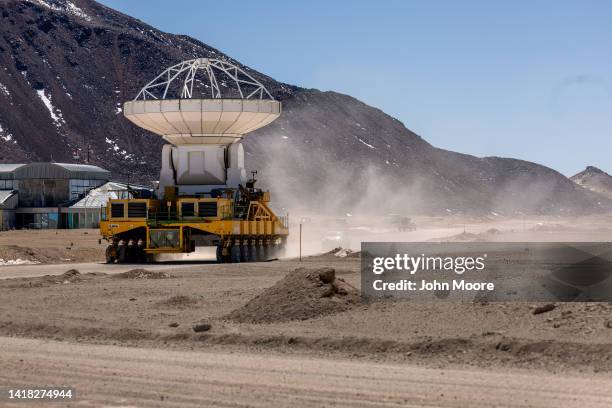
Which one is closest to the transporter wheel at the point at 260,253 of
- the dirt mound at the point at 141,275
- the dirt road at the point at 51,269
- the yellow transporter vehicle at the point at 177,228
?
the yellow transporter vehicle at the point at 177,228

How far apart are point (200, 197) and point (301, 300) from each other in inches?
1410

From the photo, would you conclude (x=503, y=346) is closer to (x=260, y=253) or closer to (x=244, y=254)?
(x=244, y=254)

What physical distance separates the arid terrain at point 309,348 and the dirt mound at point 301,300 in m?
0.04

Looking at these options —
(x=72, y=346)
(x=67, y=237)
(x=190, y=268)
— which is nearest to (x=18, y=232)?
(x=67, y=237)

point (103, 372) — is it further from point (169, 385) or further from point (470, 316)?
point (470, 316)

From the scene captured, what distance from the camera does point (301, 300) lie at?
25906 mm

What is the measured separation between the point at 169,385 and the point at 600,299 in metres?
10.2

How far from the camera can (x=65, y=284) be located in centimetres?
3853

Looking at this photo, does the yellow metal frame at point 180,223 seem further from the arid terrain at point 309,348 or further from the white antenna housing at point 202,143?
the arid terrain at point 309,348

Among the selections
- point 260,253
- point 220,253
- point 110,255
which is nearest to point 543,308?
point 220,253

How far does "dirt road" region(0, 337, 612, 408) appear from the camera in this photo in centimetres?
1608

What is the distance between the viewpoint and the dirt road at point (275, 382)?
1608 cm

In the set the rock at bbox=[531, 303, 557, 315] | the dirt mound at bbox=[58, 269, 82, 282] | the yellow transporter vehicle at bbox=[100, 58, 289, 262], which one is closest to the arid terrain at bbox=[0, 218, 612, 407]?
the rock at bbox=[531, 303, 557, 315]

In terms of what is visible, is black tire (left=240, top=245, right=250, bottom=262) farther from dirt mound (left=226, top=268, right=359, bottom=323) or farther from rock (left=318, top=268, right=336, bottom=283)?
rock (left=318, top=268, right=336, bottom=283)
